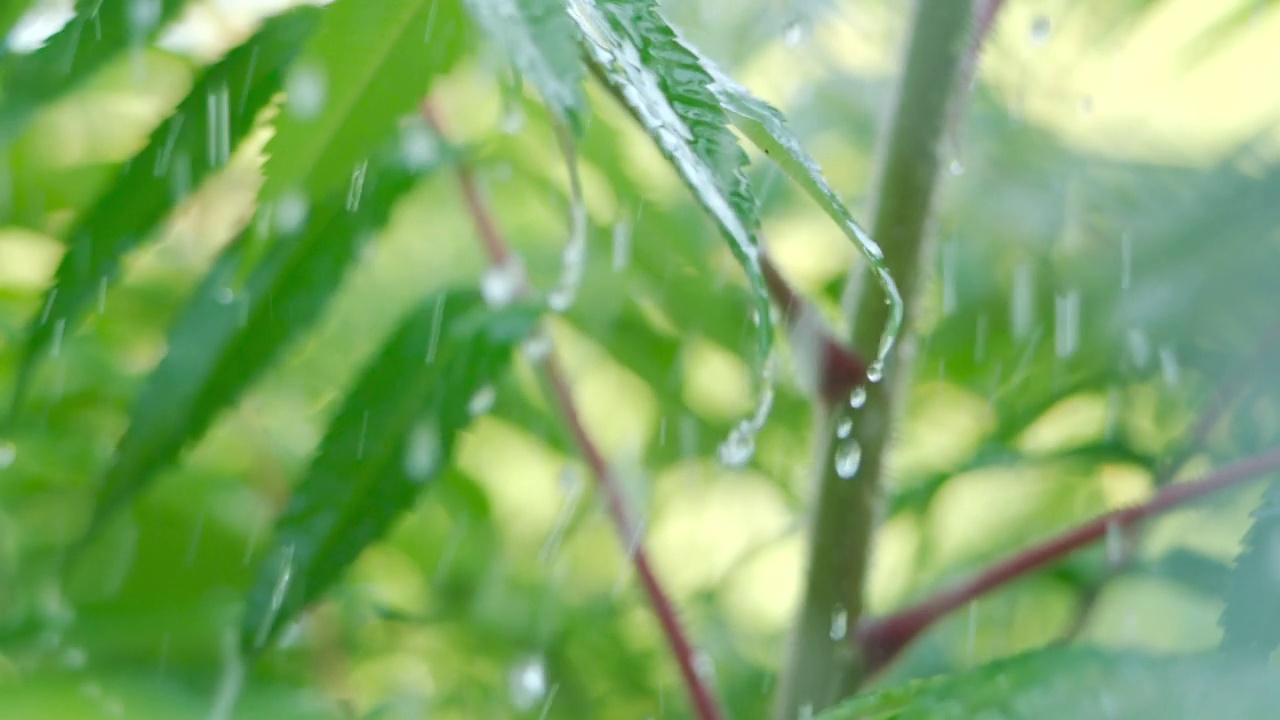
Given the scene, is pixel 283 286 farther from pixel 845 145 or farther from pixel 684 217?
pixel 845 145

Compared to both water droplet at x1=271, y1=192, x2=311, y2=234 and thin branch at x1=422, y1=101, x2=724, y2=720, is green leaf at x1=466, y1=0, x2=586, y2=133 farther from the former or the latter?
thin branch at x1=422, y1=101, x2=724, y2=720

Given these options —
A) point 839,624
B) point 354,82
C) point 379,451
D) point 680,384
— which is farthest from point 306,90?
point 680,384

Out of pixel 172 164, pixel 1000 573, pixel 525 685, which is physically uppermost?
pixel 172 164

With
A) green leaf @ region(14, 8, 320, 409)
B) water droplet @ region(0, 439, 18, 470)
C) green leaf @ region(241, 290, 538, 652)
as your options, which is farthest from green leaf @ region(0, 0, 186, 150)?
Answer: water droplet @ region(0, 439, 18, 470)

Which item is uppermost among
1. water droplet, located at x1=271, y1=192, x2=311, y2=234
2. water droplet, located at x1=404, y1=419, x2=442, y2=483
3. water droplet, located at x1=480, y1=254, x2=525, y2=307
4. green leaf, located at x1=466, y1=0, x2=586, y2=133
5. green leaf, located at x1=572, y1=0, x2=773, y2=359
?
green leaf, located at x1=466, y1=0, x2=586, y2=133

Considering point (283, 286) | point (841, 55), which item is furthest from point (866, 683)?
point (841, 55)

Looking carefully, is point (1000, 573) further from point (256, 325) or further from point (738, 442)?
point (256, 325)
